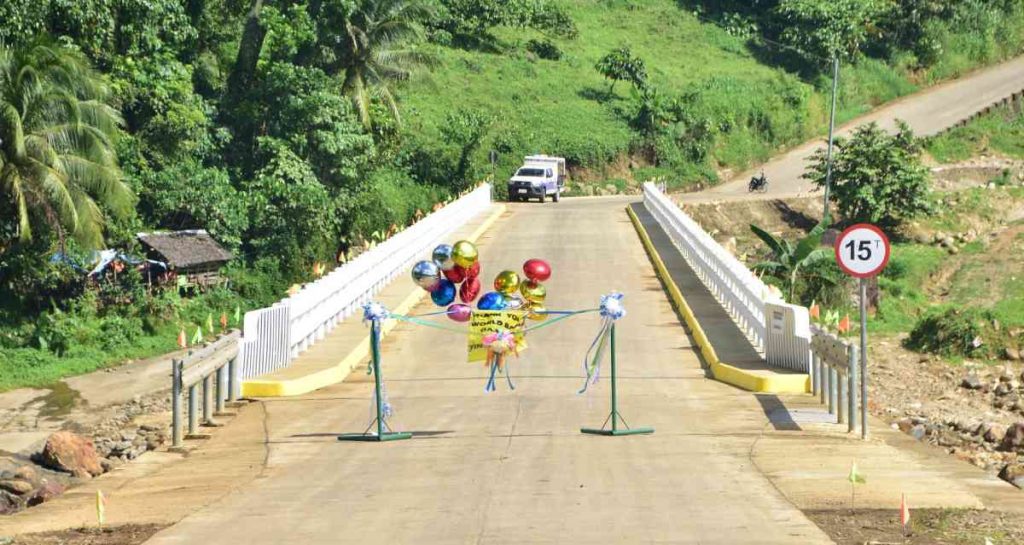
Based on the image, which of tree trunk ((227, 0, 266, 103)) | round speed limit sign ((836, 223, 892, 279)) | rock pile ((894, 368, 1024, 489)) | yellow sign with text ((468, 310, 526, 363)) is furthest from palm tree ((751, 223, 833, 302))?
yellow sign with text ((468, 310, 526, 363))

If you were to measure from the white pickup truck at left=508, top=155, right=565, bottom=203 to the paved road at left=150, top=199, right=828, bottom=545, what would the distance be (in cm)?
3327

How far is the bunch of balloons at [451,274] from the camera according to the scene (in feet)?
60.4

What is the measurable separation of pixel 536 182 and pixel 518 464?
44363mm

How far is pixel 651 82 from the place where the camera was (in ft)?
270

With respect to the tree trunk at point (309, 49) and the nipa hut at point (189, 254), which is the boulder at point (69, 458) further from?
the tree trunk at point (309, 49)

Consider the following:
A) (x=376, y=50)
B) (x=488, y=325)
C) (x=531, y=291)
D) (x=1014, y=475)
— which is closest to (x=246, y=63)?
(x=376, y=50)

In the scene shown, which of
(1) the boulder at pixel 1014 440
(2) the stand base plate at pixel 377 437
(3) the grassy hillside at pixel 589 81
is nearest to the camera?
(2) the stand base plate at pixel 377 437

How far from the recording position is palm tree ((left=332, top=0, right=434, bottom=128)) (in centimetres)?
5134

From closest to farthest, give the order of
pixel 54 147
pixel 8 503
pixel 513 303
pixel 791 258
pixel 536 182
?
1. pixel 8 503
2. pixel 513 303
3. pixel 54 147
4. pixel 791 258
5. pixel 536 182

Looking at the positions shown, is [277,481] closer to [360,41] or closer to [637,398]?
[637,398]

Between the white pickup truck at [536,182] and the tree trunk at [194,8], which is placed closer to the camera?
the tree trunk at [194,8]

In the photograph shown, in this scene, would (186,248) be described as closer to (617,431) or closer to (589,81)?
(617,431)

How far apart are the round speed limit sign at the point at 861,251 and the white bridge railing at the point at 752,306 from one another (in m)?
3.67

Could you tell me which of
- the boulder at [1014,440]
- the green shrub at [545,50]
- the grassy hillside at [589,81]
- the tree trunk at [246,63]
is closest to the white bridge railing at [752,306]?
the boulder at [1014,440]
